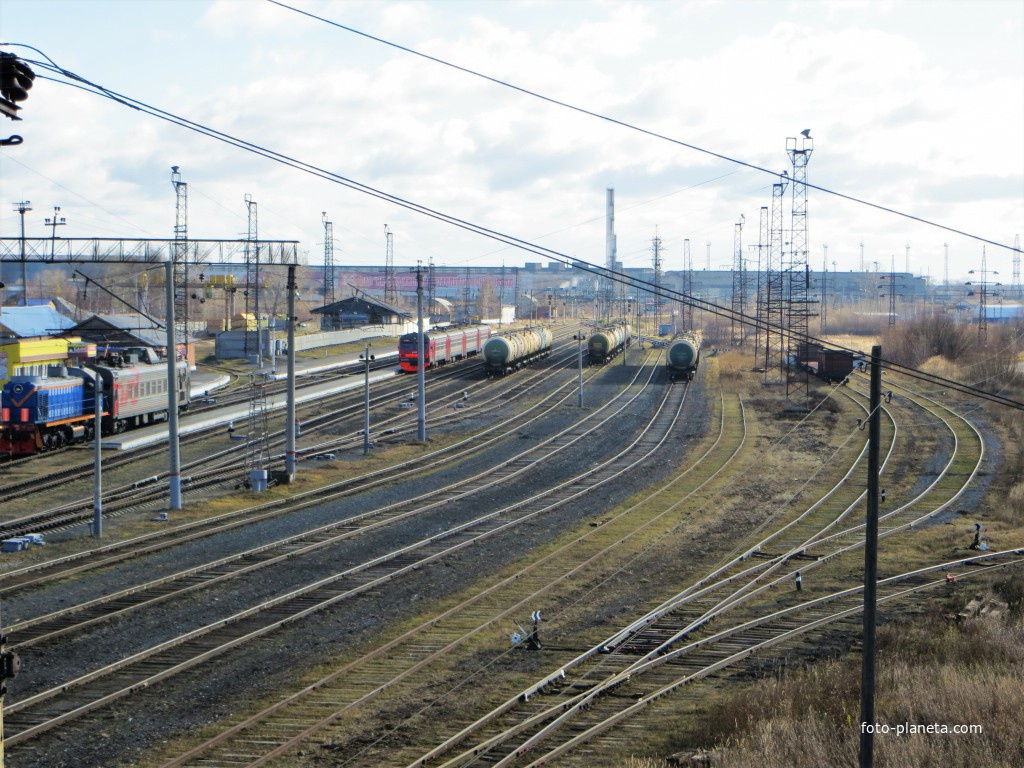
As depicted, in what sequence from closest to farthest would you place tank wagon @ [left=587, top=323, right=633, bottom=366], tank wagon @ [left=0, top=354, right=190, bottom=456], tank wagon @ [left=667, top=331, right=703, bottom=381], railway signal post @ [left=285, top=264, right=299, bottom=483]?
railway signal post @ [left=285, top=264, right=299, bottom=483] < tank wagon @ [left=0, top=354, right=190, bottom=456] < tank wagon @ [left=667, top=331, right=703, bottom=381] < tank wagon @ [left=587, top=323, right=633, bottom=366]

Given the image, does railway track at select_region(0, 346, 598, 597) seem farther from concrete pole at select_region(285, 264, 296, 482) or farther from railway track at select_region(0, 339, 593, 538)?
railway track at select_region(0, 339, 593, 538)

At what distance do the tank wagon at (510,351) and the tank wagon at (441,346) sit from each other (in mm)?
3288

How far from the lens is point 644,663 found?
Result: 656 inches

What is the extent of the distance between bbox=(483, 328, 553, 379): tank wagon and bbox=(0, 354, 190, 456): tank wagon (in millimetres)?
21886

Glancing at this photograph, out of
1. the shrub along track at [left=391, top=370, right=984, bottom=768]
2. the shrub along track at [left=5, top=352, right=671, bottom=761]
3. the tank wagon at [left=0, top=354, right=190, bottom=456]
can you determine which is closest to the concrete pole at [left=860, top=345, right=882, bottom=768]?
the shrub along track at [left=391, top=370, right=984, bottom=768]

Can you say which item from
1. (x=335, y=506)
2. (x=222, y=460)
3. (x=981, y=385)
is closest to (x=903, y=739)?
(x=335, y=506)

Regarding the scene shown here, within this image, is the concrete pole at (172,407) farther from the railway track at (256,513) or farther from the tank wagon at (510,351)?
the tank wagon at (510,351)

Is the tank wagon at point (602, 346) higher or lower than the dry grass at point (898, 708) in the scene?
higher

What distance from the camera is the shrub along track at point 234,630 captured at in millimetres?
14328

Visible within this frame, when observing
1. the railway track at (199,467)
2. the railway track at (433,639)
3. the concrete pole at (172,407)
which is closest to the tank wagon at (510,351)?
the railway track at (199,467)

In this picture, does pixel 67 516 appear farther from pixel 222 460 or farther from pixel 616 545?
pixel 616 545

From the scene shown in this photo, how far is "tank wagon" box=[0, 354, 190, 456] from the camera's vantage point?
36.6m

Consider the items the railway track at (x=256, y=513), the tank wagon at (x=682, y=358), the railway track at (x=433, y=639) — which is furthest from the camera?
the tank wagon at (x=682, y=358)

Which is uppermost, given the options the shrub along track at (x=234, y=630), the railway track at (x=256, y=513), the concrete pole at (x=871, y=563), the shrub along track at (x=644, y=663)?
the concrete pole at (x=871, y=563)
